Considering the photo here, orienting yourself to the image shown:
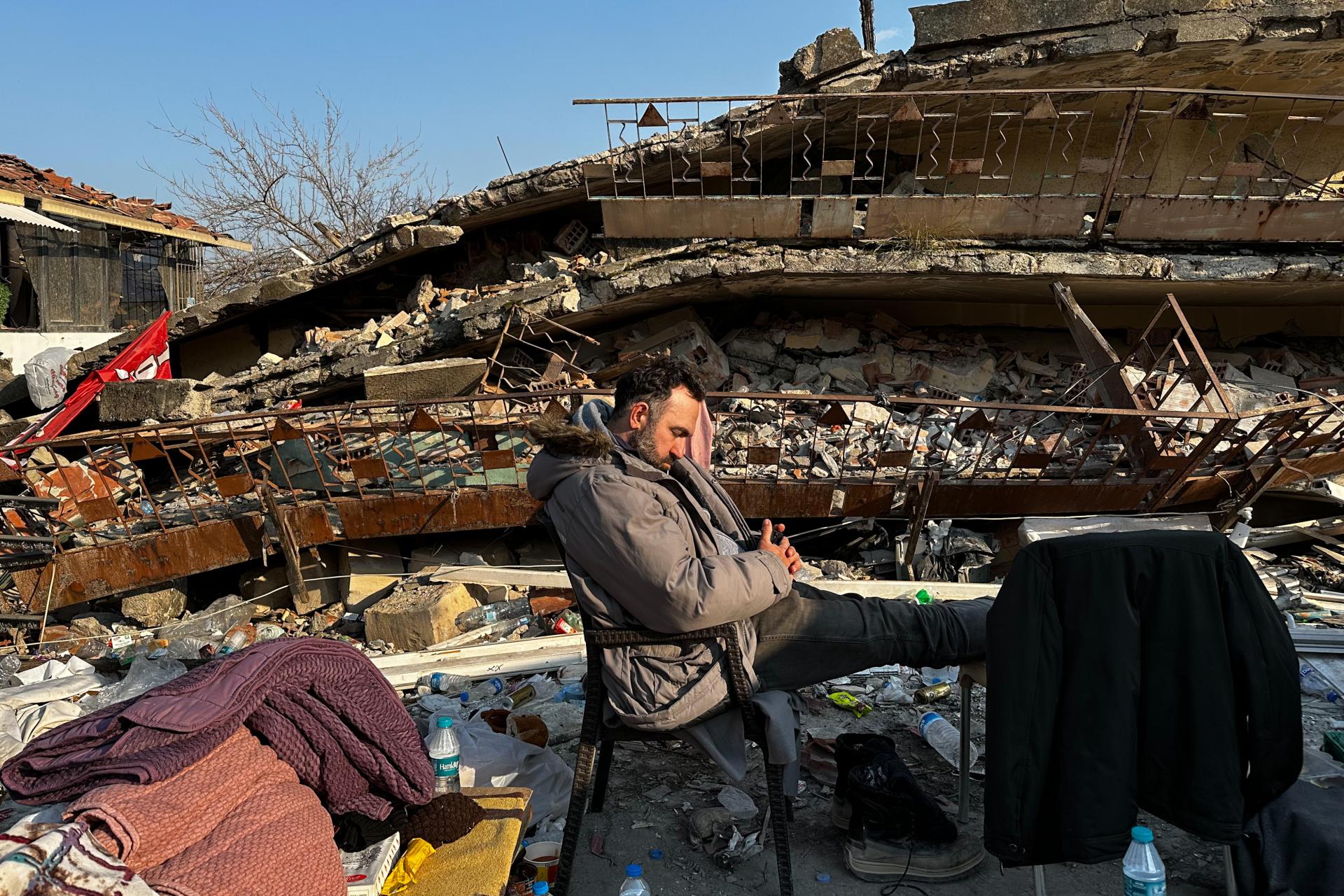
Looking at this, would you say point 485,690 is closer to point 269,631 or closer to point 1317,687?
point 269,631

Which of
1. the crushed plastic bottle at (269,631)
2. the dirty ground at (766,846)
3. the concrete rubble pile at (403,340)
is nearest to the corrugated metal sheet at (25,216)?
the concrete rubble pile at (403,340)

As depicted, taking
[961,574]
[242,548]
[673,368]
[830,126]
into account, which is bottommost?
[961,574]

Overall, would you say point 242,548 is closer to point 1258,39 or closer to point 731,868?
point 731,868

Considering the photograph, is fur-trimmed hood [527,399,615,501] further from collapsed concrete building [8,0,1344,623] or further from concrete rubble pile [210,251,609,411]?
concrete rubble pile [210,251,609,411]

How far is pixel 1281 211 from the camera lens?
849cm

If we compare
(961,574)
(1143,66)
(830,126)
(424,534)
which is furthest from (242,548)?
(1143,66)

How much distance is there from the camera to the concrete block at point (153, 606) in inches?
272

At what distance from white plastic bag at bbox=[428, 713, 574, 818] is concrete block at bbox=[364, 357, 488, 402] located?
569 centimetres

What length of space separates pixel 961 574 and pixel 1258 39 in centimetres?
623

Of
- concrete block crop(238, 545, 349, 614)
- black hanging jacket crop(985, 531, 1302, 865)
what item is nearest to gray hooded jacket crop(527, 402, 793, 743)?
black hanging jacket crop(985, 531, 1302, 865)

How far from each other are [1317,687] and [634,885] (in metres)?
3.09

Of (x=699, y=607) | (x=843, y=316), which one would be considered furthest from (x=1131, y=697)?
(x=843, y=316)

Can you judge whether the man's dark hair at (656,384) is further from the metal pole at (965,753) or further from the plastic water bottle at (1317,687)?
the plastic water bottle at (1317,687)

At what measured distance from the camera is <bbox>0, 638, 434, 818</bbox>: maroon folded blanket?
2.06m
